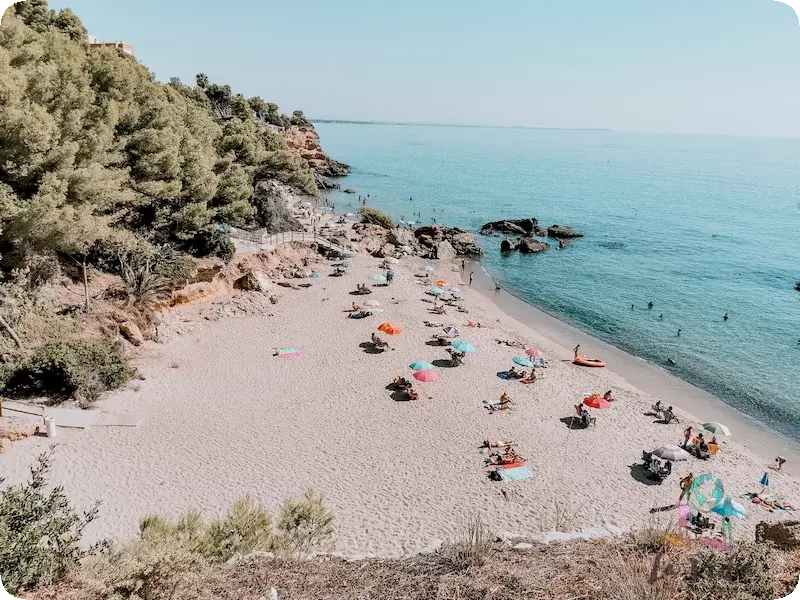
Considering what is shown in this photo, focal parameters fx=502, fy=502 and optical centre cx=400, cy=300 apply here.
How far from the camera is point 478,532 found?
7402 millimetres

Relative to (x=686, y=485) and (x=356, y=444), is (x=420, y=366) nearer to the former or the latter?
(x=356, y=444)

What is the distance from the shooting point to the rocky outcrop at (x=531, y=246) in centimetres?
4734

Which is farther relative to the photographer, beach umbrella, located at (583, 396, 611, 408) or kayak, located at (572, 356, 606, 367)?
kayak, located at (572, 356, 606, 367)

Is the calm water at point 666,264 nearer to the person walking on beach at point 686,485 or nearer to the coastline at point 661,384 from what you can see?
the coastline at point 661,384

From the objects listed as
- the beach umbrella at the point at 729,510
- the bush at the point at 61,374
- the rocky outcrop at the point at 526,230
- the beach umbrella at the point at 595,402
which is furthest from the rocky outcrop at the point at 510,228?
the bush at the point at 61,374

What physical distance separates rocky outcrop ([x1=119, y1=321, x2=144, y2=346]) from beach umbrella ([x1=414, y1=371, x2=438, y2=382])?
1090 cm

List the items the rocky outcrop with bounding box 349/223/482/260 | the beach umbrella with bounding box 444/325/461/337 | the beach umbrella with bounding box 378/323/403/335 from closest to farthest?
the beach umbrella with bounding box 378/323/403/335, the beach umbrella with bounding box 444/325/461/337, the rocky outcrop with bounding box 349/223/482/260

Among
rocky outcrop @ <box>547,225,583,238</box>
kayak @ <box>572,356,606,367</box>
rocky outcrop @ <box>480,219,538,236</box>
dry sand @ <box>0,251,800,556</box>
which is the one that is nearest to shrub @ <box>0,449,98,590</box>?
dry sand @ <box>0,251,800,556</box>

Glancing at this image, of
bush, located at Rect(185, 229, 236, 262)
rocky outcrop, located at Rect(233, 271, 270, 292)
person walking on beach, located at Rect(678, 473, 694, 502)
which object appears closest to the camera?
person walking on beach, located at Rect(678, 473, 694, 502)

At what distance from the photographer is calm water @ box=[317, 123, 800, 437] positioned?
86.9 feet

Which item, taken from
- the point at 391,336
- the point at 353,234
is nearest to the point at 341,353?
the point at 391,336

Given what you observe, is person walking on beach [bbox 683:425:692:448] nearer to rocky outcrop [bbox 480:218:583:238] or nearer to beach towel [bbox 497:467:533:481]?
beach towel [bbox 497:467:533:481]

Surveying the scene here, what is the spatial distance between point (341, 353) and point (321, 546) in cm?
1168

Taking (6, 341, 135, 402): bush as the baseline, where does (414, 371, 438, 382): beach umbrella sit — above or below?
below
